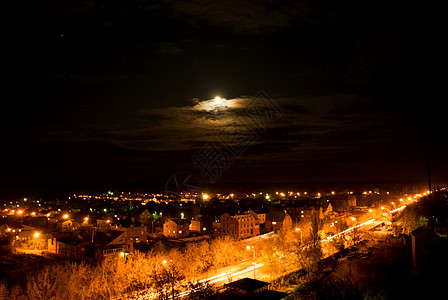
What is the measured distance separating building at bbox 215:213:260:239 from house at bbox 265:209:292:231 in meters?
2.34

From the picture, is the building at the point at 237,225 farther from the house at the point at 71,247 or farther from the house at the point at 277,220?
the house at the point at 71,247

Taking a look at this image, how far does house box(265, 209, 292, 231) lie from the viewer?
112 feet

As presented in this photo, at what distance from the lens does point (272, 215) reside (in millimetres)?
37781

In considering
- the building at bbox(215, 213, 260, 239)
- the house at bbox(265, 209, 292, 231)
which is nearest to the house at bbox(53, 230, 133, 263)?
the building at bbox(215, 213, 260, 239)

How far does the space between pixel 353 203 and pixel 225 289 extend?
165 ft

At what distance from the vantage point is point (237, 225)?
31.2 metres

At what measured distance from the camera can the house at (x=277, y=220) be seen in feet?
112

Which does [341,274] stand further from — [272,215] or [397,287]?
[272,215]

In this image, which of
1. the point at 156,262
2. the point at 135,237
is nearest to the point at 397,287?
the point at 156,262

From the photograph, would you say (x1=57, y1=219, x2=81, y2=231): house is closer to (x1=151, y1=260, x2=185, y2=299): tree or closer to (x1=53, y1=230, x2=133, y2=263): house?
(x1=53, y1=230, x2=133, y2=263): house

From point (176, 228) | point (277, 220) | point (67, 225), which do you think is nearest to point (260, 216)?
point (277, 220)

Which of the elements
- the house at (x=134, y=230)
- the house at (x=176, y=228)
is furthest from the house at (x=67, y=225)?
the house at (x=176, y=228)

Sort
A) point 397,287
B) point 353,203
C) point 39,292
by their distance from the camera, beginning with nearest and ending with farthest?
1. point 397,287
2. point 39,292
3. point 353,203

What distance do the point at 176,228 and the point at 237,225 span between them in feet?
17.9
